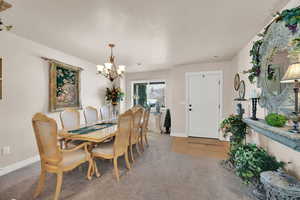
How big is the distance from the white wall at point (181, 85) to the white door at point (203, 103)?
0.51ft

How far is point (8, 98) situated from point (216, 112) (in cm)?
481

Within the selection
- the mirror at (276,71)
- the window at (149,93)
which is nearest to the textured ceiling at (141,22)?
the mirror at (276,71)

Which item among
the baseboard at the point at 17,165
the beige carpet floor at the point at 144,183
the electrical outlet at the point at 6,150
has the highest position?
the electrical outlet at the point at 6,150

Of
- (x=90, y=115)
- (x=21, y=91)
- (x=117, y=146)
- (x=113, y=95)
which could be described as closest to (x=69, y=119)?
(x=90, y=115)

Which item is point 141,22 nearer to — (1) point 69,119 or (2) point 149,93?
(1) point 69,119

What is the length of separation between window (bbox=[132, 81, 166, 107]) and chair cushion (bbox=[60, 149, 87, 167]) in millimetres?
3722

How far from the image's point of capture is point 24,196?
169 cm

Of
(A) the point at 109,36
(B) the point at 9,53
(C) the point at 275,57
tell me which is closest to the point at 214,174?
(C) the point at 275,57

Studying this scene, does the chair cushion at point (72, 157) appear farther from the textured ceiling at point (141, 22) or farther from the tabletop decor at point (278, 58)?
the tabletop decor at point (278, 58)

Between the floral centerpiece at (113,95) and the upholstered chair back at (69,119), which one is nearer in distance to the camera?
the upholstered chair back at (69,119)

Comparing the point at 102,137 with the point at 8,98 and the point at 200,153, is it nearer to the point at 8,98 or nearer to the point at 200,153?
the point at 8,98

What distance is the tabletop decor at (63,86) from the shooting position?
2922 mm

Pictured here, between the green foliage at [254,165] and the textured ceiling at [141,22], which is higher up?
the textured ceiling at [141,22]

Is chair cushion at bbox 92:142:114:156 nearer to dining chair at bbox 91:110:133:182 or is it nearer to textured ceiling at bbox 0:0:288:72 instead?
dining chair at bbox 91:110:133:182
